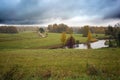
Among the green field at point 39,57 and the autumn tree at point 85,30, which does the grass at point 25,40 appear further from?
the autumn tree at point 85,30

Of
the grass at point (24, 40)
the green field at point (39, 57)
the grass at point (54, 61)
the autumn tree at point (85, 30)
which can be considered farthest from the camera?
the autumn tree at point (85, 30)

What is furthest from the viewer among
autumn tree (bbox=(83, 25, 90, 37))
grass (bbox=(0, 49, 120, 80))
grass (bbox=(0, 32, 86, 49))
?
autumn tree (bbox=(83, 25, 90, 37))

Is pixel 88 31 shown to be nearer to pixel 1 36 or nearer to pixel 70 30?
pixel 70 30

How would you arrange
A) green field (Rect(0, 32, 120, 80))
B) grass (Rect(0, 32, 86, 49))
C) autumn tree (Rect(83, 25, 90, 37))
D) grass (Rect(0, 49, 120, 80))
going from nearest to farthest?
1. grass (Rect(0, 49, 120, 80))
2. green field (Rect(0, 32, 120, 80))
3. grass (Rect(0, 32, 86, 49))
4. autumn tree (Rect(83, 25, 90, 37))

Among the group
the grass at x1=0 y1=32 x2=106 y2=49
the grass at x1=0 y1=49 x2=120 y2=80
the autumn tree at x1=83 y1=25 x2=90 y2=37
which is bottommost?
the grass at x1=0 y1=49 x2=120 y2=80

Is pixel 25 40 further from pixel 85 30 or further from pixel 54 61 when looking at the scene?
pixel 85 30

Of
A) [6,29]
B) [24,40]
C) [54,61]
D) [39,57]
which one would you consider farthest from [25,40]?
[54,61]

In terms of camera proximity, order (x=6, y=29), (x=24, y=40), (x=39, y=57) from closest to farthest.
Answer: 1. (x=6, y=29)
2. (x=24, y=40)
3. (x=39, y=57)

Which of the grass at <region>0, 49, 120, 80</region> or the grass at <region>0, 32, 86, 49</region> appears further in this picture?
the grass at <region>0, 32, 86, 49</region>

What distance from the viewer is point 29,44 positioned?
1062 centimetres

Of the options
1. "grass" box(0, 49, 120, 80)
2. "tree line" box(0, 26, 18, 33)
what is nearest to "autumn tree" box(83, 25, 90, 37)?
"grass" box(0, 49, 120, 80)

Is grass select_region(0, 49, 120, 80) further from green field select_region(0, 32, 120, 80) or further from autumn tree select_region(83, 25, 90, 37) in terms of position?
autumn tree select_region(83, 25, 90, 37)

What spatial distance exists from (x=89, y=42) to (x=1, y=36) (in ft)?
21.9

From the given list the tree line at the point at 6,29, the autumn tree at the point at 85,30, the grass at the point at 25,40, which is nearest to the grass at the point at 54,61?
the grass at the point at 25,40
